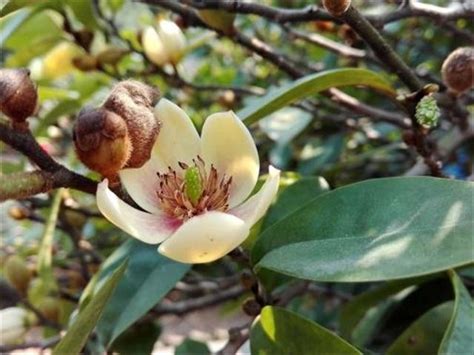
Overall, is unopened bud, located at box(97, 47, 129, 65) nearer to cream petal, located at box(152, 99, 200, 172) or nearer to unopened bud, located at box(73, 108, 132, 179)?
cream petal, located at box(152, 99, 200, 172)

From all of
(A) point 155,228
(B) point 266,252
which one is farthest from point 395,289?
(A) point 155,228

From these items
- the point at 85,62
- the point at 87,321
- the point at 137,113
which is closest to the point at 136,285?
the point at 87,321

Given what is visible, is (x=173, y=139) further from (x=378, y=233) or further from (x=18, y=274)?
(x=18, y=274)

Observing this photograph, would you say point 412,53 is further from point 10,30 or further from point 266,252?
point 266,252

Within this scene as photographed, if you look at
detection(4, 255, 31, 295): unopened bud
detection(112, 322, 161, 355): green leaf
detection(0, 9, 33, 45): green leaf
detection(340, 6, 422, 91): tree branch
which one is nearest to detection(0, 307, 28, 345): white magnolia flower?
detection(4, 255, 31, 295): unopened bud

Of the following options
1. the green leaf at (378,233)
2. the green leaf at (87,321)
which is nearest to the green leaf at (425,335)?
the green leaf at (378,233)

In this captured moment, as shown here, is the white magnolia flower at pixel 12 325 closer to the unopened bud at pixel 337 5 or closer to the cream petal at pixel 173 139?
the cream petal at pixel 173 139
